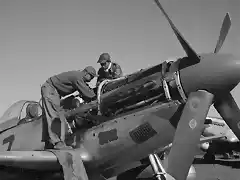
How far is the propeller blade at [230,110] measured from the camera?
5375 mm

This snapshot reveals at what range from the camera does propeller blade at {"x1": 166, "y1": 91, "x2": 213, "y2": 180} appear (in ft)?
15.8

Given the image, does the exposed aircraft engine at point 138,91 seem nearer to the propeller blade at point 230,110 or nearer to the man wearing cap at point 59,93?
the man wearing cap at point 59,93

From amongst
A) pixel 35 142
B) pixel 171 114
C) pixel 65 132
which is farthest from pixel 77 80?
pixel 171 114

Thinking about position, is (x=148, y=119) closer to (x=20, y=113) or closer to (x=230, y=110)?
(x=230, y=110)

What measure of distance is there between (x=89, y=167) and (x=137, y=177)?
2.15m

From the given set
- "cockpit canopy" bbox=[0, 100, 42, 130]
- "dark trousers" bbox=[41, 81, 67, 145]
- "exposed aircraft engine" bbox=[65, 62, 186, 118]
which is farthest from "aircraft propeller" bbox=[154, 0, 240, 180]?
"cockpit canopy" bbox=[0, 100, 42, 130]

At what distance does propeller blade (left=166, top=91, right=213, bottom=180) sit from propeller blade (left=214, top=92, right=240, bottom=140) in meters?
0.47

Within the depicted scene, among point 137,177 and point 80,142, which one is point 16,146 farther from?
point 137,177

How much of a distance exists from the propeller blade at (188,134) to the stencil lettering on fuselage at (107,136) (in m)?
1.31

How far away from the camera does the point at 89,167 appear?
6.11m

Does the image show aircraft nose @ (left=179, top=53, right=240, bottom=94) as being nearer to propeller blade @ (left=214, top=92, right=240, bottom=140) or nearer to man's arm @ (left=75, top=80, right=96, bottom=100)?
propeller blade @ (left=214, top=92, right=240, bottom=140)

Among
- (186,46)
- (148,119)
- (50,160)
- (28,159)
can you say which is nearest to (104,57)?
(148,119)

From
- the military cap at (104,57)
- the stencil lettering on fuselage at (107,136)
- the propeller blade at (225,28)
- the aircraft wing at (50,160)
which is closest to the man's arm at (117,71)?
the military cap at (104,57)

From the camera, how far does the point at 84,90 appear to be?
251 inches
